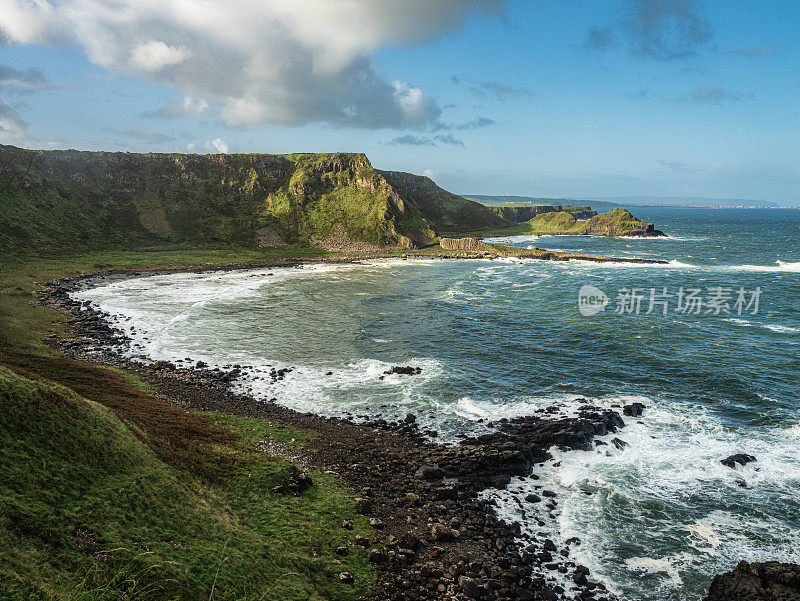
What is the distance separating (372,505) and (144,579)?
1241 centimetres

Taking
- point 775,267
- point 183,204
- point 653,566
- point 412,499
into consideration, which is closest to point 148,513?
point 412,499

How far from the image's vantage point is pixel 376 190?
191 metres

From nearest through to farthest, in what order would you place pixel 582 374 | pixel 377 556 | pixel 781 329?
pixel 377 556
pixel 582 374
pixel 781 329

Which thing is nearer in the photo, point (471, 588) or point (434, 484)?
point (471, 588)

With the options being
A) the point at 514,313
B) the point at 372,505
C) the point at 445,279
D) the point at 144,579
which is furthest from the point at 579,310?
the point at 144,579

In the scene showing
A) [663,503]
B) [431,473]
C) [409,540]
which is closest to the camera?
[409,540]

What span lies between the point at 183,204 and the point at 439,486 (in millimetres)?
179472

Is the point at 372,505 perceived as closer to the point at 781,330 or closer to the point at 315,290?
the point at 781,330

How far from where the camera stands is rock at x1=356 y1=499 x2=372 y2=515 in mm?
23469

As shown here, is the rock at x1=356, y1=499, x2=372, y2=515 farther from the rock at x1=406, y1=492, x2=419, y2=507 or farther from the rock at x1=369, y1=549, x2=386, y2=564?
the rock at x1=369, y1=549, x2=386, y2=564

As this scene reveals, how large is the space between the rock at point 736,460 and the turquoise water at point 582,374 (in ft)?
1.30

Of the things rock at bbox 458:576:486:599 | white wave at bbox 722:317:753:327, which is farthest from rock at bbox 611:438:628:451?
white wave at bbox 722:317:753:327

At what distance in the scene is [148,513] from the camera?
1739cm

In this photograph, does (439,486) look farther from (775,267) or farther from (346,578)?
(775,267)
